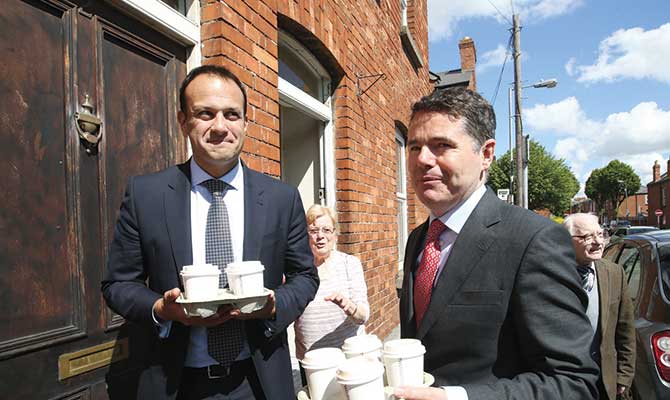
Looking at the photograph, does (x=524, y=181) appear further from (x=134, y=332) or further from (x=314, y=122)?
(x=134, y=332)

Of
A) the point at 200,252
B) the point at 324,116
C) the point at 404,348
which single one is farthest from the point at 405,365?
the point at 324,116

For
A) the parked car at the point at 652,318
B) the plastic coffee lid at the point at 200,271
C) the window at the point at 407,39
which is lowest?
the parked car at the point at 652,318

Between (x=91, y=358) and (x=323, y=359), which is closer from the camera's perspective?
(x=323, y=359)

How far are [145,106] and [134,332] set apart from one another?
121 centimetres

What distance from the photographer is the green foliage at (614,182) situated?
232 feet

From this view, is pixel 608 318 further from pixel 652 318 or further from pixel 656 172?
pixel 656 172

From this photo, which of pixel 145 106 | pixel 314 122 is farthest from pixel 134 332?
pixel 314 122

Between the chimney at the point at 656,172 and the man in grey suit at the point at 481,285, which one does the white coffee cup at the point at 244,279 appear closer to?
the man in grey suit at the point at 481,285

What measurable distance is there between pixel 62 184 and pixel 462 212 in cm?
169

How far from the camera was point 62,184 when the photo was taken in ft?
6.24

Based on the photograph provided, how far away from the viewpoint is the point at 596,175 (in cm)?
7644

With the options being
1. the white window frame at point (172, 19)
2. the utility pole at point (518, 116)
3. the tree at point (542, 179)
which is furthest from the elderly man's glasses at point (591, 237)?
the tree at point (542, 179)

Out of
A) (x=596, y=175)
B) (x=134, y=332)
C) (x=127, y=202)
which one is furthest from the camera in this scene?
(x=596, y=175)

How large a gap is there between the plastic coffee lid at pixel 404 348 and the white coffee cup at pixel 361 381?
10 centimetres
